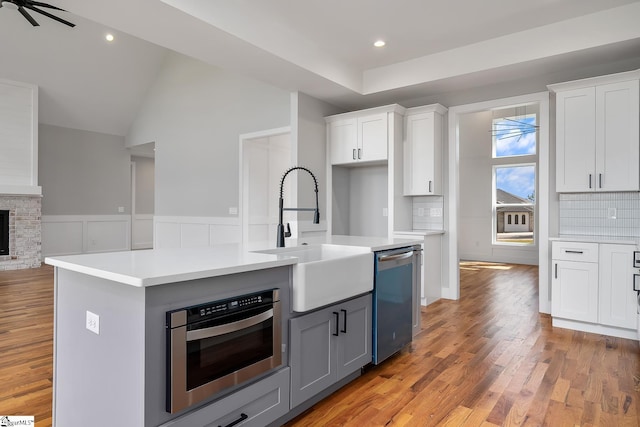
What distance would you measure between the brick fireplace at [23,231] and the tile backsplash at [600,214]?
332 inches

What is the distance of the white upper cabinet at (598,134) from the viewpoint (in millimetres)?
3639

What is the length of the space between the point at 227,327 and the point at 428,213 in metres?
4.05

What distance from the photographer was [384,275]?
9.25ft

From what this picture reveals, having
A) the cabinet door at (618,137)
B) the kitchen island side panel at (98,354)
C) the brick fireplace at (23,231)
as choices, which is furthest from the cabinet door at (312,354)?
the brick fireplace at (23,231)

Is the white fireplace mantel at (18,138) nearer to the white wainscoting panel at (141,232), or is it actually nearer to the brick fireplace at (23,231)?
the brick fireplace at (23,231)

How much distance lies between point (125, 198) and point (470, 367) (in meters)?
8.71

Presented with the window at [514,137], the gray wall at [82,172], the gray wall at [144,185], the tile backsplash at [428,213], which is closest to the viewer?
the tile backsplash at [428,213]

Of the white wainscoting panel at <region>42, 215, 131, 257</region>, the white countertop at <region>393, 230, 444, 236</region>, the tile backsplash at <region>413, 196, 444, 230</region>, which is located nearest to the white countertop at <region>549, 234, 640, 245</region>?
the white countertop at <region>393, 230, 444, 236</region>

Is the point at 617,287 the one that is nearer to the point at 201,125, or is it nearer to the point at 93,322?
the point at 93,322

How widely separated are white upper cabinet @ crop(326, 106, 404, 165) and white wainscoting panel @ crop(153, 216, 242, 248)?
2.09 m

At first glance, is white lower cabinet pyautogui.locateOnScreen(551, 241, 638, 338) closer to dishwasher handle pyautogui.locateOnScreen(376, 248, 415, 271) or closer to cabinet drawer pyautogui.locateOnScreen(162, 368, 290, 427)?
dishwasher handle pyautogui.locateOnScreen(376, 248, 415, 271)

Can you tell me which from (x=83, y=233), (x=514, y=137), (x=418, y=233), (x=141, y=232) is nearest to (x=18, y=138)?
(x=83, y=233)

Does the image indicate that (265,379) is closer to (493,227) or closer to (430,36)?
(430,36)

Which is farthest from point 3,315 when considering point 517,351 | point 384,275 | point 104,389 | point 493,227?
point 493,227
